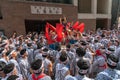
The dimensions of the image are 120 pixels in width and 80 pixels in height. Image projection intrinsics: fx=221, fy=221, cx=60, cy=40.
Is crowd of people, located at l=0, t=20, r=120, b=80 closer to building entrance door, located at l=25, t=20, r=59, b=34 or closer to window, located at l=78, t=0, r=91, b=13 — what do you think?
building entrance door, located at l=25, t=20, r=59, b=34

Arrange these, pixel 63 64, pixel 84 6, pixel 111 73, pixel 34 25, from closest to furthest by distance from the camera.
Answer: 1. pixel 111 73
2. pixel 63 64
3. pixel 34 25
4. pixel 84 6

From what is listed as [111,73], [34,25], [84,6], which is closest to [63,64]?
[111,73]

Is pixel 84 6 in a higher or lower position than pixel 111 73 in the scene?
lower

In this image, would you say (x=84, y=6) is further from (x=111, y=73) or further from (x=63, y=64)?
(x=111, y=73)

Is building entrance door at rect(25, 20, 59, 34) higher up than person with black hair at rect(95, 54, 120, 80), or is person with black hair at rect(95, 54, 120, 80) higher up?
person with black hair at rect(95, 54, 120, 80)

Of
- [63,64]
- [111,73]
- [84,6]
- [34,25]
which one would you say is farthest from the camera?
[84,6]

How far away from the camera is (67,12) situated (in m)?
26.9

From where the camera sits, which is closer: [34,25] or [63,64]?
[63,64]

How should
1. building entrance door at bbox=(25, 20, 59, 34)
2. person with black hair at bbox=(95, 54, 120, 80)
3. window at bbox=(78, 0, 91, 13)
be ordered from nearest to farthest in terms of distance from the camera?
person with black hair at bbox=(95, 54, 120, 80), building entrance door at bbox=(25, 20, 59, 34), window at bbox=(78, 0, 91, 13)

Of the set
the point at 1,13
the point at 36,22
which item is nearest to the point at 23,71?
the point at 1,13

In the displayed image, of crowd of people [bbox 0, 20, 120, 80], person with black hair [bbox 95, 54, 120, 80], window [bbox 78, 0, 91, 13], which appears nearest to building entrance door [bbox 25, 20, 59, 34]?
window [bbox 78, 0, 91, 13]

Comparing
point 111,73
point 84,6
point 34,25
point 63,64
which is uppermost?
point 111,73

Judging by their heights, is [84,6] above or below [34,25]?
above

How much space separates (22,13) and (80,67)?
17903mm
